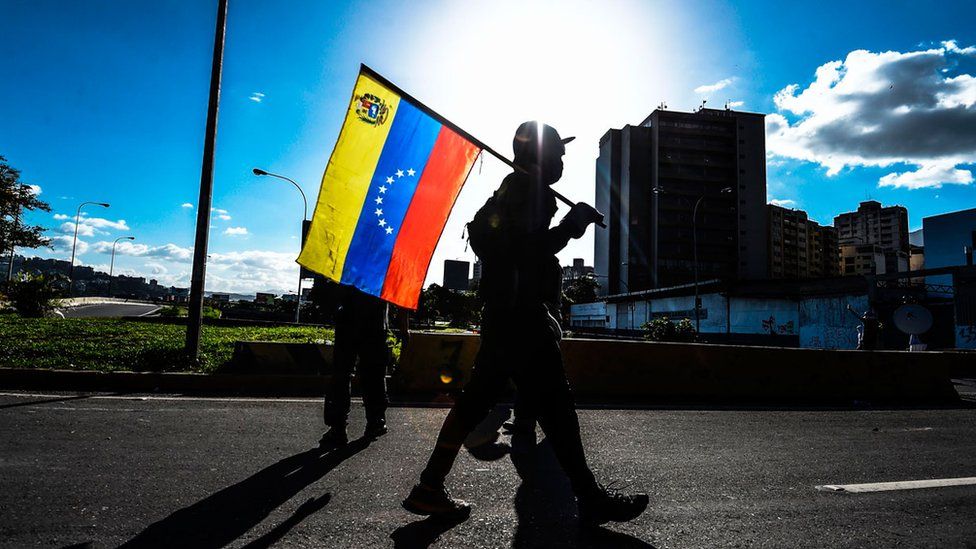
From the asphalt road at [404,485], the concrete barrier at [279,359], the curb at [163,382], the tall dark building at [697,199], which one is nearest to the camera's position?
the asphalt road at [404,485]

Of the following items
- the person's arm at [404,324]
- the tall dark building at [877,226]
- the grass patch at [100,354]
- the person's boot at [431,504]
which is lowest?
the person's boot at [431,504]

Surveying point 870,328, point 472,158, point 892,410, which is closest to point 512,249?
Result: point 472,158

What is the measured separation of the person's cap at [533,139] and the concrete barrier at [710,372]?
15.7 feet

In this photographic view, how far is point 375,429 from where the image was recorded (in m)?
4.26

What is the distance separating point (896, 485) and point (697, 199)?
8383cm

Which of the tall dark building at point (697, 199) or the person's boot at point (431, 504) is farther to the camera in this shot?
the tall dark building at point (697, 199)

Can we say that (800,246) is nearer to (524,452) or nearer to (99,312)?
(99,312)

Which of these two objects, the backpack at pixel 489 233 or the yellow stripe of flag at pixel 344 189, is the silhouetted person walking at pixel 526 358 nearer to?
the backpack at pixel 489 233

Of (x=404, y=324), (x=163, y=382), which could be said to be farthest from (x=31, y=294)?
(x=404, y=324)

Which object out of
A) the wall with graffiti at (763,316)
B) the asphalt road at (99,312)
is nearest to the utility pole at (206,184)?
the asphalt road at (99,312)

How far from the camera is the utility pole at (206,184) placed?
338 inches

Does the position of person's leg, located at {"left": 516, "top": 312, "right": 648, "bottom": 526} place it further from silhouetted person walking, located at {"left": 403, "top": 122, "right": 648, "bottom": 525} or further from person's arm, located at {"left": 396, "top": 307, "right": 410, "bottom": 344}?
person's arm, located at {"left": 396, "top": 307, "right": 410, "bottom": 344}

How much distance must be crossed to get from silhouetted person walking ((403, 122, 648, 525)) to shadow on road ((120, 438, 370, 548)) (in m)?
0.62

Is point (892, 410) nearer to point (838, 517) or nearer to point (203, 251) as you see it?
point (838, 517)
